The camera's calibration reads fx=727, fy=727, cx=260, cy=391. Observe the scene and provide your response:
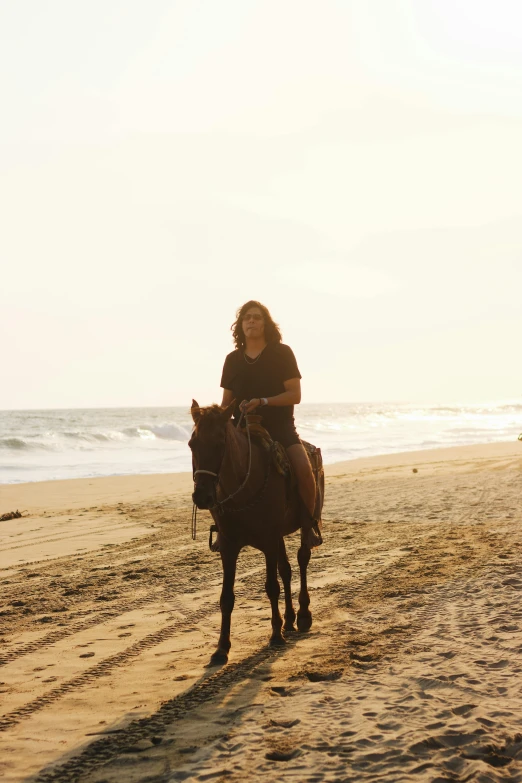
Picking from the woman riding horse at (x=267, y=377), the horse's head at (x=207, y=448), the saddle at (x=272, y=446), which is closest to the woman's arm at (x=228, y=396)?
the woman riding horse at (x=267, y=377)

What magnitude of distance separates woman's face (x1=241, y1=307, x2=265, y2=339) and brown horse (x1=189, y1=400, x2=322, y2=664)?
101cm

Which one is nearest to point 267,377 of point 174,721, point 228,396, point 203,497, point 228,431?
point 228,396

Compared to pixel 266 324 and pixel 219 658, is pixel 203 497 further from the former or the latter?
pixel 266 324

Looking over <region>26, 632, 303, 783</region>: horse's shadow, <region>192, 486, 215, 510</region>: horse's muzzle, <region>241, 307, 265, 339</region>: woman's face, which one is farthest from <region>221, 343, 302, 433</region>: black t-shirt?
<region>26, 632, 303, 783</region>: horse's shadow

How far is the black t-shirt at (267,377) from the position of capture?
6.14 meters

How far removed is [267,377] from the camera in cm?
613

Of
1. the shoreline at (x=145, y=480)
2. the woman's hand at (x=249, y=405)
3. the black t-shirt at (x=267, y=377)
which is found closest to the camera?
the woman's hand at (x=249, y=405)

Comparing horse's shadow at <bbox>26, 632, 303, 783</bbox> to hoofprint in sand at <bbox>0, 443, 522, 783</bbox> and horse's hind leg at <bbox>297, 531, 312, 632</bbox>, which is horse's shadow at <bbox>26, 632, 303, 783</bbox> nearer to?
hoofprint in sand at <bbox>0, 443, 522, 783</bbox>

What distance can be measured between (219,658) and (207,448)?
1583mm

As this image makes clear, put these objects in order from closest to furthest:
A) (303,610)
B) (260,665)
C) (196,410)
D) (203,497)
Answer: (203,497), (196,410), (260,665), (303,610)

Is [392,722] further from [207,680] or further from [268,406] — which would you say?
[268,406]

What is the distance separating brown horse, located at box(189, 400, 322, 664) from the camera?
16.3 feet

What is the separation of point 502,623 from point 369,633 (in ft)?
3.45

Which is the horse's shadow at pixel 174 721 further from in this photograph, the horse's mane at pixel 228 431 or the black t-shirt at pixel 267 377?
the black t-shirt at pixel 267 377
